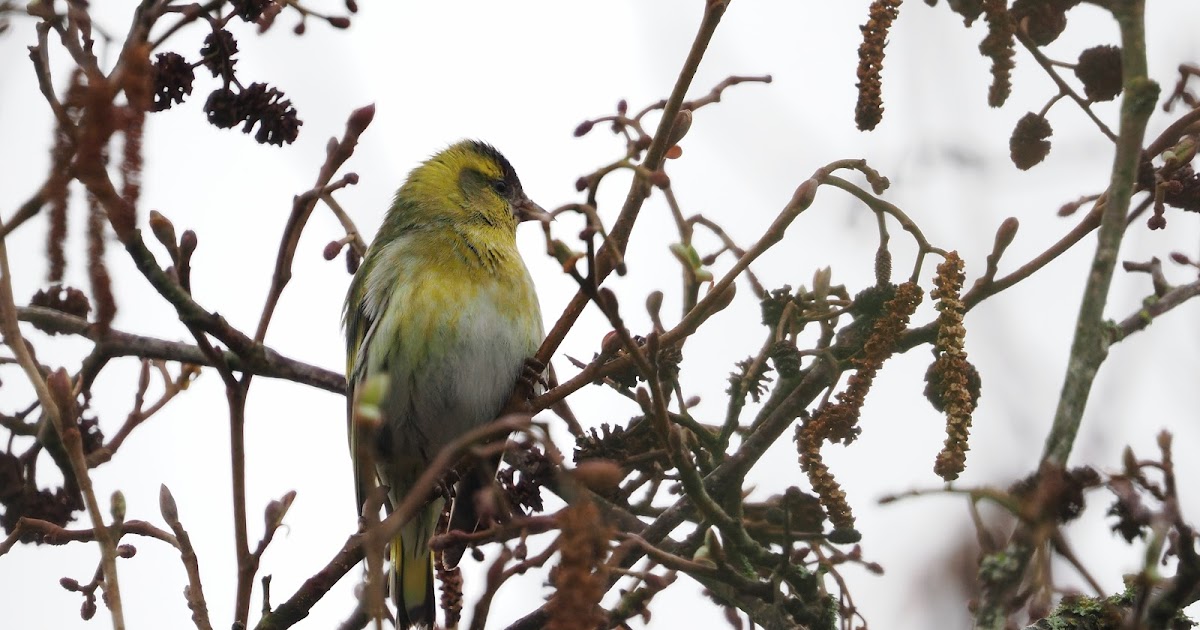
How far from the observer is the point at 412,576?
12.8 ft

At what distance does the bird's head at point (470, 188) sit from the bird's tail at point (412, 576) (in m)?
1.04

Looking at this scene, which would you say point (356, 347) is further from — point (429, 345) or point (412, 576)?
point (412, 576)

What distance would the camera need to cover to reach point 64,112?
1260 mm

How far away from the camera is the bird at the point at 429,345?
3.92 m

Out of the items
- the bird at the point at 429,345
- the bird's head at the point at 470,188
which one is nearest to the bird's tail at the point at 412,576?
the bird at the point at 429,345

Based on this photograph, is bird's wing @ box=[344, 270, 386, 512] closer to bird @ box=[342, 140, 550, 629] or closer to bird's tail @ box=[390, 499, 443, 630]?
bird @ box=[342, 140, 550, 629]

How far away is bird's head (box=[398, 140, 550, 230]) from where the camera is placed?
4.39 metres

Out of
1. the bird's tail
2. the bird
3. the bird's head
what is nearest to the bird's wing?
the bird

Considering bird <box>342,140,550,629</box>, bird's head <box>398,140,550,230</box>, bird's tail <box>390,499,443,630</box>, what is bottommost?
bird's tail <box>390,499,443,630</box>

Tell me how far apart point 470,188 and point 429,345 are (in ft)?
2.78

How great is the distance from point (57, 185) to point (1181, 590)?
1.31 metres

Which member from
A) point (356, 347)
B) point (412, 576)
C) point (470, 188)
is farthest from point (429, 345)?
point (470, 188)

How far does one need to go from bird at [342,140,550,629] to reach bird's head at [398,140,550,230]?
86 millimetres

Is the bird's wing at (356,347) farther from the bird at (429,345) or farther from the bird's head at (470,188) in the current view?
the bird's head at (470,188)
